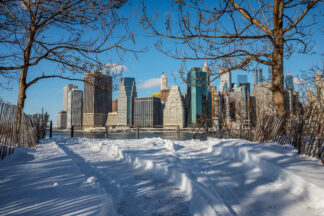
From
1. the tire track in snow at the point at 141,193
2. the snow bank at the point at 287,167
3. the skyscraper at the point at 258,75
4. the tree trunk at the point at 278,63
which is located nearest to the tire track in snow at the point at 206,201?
the tire track in snow at the point at 141,193

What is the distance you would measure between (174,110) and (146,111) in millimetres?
17266

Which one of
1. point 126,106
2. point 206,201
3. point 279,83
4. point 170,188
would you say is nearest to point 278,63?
point 279,83

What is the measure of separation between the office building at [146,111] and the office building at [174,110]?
5443 mm

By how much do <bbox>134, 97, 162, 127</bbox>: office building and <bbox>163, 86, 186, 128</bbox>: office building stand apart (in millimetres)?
5443

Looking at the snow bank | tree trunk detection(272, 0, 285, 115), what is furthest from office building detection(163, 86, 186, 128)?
the snow bank

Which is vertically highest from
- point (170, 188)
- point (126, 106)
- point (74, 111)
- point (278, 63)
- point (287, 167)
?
point (126, 106)

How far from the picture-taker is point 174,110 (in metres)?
115

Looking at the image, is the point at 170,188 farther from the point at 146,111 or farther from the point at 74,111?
the point at 146,111

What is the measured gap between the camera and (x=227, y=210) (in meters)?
2.02

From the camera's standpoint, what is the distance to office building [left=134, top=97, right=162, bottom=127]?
120375mm

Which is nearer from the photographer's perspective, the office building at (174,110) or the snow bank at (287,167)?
the snow bank at (287,167)

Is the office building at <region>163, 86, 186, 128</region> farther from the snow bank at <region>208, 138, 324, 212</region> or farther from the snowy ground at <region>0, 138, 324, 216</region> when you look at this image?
the snowy ground at <region>0, 138, 324, 216</region>

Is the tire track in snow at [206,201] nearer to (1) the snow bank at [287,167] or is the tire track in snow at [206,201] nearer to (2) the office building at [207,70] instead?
(1) the snow bank at [287,167]

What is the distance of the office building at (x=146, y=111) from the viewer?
12038 centimetres
